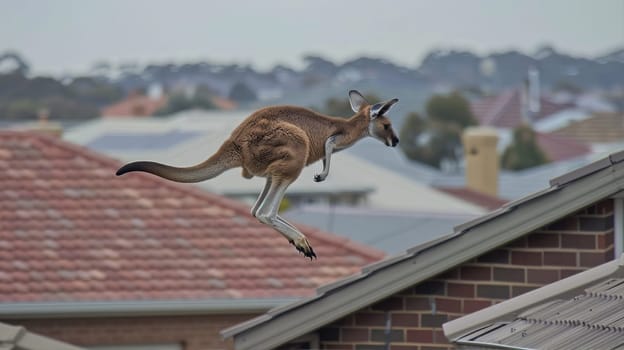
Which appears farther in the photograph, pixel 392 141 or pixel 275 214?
pixel 392 141

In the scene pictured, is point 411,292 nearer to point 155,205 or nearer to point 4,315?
point 4,315

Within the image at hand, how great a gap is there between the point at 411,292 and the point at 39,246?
21.9ft

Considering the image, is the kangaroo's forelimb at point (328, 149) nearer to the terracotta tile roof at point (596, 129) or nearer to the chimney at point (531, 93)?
the chimney at point (531, 93)

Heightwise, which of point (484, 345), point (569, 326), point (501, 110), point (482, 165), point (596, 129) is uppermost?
point (501, 110)

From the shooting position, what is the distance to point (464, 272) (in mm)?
10344

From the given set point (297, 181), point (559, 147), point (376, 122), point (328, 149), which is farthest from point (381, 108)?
point (559, 147)

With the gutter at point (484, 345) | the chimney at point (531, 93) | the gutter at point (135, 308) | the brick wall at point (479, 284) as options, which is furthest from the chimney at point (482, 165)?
the gutter at point (484, 345)

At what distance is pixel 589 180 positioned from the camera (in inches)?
381

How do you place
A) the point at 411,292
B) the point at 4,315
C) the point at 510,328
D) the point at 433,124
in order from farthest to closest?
the point at 433,124 → the point at 4,315 → the point at 411,292 → the point at 510,328

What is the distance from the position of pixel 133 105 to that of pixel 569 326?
6587 cm

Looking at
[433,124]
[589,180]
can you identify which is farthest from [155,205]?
[433,124]

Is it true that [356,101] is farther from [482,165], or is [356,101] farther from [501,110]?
[501,110]

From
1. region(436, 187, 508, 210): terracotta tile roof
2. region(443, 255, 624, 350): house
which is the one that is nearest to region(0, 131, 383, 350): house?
region(443, 255, 624, 350): house

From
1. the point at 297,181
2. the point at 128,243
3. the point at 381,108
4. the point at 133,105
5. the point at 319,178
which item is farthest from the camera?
the point at 133,105
